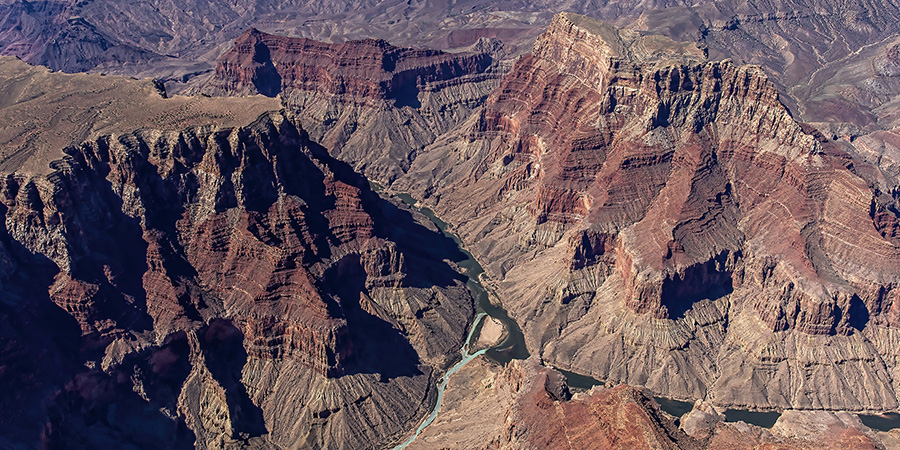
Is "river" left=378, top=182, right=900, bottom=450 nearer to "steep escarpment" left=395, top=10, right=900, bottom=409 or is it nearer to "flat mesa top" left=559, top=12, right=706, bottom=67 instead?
"steep escarpment" left=395, top=10, right=900, bottom=409

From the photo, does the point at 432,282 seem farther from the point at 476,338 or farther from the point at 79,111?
the point at 79,111

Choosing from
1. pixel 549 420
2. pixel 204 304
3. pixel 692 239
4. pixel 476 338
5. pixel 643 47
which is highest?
pixel 643 47

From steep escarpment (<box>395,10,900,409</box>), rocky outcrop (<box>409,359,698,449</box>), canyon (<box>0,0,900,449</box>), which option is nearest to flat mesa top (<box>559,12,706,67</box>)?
steep escarpment (<box>395,10,900,409</box>)

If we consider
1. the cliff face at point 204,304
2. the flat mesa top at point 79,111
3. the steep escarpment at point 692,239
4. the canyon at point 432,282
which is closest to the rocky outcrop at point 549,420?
the canyon at point 432,282

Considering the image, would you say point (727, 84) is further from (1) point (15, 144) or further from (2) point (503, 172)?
(1) point (15, 144)

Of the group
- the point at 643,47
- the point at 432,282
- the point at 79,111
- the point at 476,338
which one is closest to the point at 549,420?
the point at 476,338

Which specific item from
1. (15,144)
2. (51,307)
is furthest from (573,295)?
Answer: (15,144)
